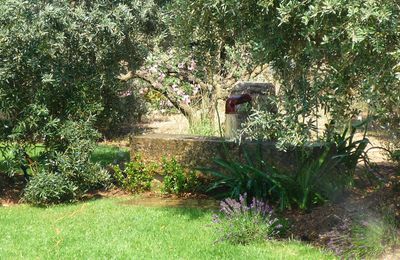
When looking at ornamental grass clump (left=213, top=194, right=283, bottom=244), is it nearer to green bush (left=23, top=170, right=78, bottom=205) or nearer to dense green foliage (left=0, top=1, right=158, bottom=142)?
green bush (left=23, top=170, right=78, bottom=205)

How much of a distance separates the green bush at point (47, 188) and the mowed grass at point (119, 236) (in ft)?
0.55

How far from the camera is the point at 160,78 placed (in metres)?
13.2

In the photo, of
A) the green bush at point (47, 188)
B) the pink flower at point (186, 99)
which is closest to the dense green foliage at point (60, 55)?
the green bush at point (47, 188)

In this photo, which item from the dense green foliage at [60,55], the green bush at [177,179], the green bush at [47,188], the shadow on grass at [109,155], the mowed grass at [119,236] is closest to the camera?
the mowed grass at [119,236]

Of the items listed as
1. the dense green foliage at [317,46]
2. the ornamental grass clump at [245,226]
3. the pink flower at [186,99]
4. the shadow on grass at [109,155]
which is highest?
the dense green foliage at [317,46]

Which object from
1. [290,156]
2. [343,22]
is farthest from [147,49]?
[343,22]

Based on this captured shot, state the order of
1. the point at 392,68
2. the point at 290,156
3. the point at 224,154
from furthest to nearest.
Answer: the point at 224,154, the point at 290,156, the point at 392,68

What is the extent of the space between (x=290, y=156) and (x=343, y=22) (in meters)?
3.49

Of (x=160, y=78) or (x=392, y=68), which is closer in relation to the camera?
(x=392, y=68)

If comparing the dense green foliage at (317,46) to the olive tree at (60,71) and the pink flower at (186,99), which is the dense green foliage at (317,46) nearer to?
the olive tree at (60,71)

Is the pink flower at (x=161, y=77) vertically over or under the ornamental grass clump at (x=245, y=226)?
over

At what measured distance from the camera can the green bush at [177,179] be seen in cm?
877

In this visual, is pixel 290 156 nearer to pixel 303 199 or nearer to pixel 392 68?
pixel 303 199

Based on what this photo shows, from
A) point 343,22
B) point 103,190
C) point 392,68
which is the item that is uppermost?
point 343,22
